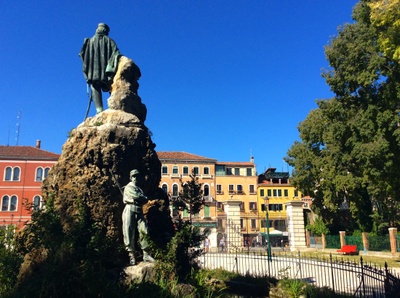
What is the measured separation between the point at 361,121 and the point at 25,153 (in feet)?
130

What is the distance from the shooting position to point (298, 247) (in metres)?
24.4

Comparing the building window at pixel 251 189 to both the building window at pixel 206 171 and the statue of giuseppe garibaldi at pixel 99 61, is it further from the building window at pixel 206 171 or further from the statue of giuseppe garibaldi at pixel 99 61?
the statue of giuseppe garibaldi at pixel 99 61

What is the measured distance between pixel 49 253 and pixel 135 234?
1.82 metres

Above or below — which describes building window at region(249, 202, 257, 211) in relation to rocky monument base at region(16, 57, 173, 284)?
above

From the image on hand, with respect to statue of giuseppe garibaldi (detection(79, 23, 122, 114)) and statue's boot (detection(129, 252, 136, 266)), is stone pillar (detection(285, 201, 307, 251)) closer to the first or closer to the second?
statue of giuseppe garibaldi (detection(79, 23, 122, 114))

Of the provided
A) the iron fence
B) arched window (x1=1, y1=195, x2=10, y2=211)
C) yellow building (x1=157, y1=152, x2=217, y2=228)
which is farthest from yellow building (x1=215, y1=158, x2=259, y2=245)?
the iron fence

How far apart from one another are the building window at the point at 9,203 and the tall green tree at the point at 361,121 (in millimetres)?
34140

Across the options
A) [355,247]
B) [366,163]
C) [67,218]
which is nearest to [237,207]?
[366,163]

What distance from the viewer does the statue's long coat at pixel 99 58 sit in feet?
34.6

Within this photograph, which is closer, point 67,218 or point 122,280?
point 122,280

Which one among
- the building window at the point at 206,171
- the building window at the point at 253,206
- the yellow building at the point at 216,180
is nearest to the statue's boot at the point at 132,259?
the yellow building at the point at 216,180

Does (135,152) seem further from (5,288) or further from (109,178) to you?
(5,288)

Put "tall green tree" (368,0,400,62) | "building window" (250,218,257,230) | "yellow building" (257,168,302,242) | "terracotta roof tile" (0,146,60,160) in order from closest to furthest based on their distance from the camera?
"tall green tree" (368,0,400,62) < "terracotta roof tile" (0,146,60,160) < "building window" (250,218,257,230) < "yellow building" (257,168,302,242)

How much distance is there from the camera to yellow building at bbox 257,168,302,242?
5294 cm
